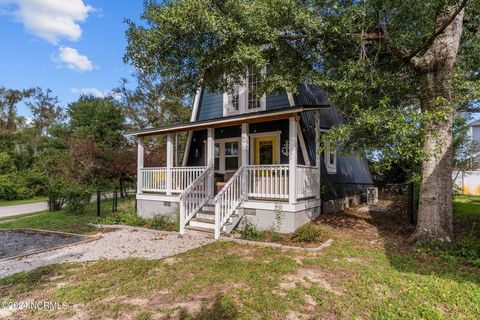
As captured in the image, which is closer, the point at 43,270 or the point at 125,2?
the point at 43,270

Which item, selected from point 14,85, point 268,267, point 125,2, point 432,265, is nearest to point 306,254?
point 268,267

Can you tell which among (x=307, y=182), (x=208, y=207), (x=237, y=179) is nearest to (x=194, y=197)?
(x=208, y=207)

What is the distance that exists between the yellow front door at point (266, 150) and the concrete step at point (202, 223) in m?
3.28

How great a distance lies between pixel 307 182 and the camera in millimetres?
8391

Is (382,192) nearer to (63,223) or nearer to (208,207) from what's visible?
(208,207)

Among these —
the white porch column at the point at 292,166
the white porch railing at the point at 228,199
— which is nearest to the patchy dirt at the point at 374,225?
the white porch column at the point at 292,166

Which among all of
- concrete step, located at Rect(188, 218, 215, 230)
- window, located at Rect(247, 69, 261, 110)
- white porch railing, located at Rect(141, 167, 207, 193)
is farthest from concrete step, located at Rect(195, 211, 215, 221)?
window, located at Rect(247, 69, 261, 110)

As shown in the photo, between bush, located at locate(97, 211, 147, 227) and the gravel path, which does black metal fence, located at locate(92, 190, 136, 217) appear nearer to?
bush, located at locate(97, 211, 147, 227)

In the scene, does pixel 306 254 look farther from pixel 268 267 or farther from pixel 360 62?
pixel 360 62

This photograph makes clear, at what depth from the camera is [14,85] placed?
2773 centimetres

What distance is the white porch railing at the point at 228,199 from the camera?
761cm

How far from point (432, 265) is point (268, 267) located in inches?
119

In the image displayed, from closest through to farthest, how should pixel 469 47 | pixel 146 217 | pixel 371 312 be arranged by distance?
pixel 371 312, pixel 469 47, pixel 146 217

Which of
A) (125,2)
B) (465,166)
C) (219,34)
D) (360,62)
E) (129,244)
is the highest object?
(125,2)
